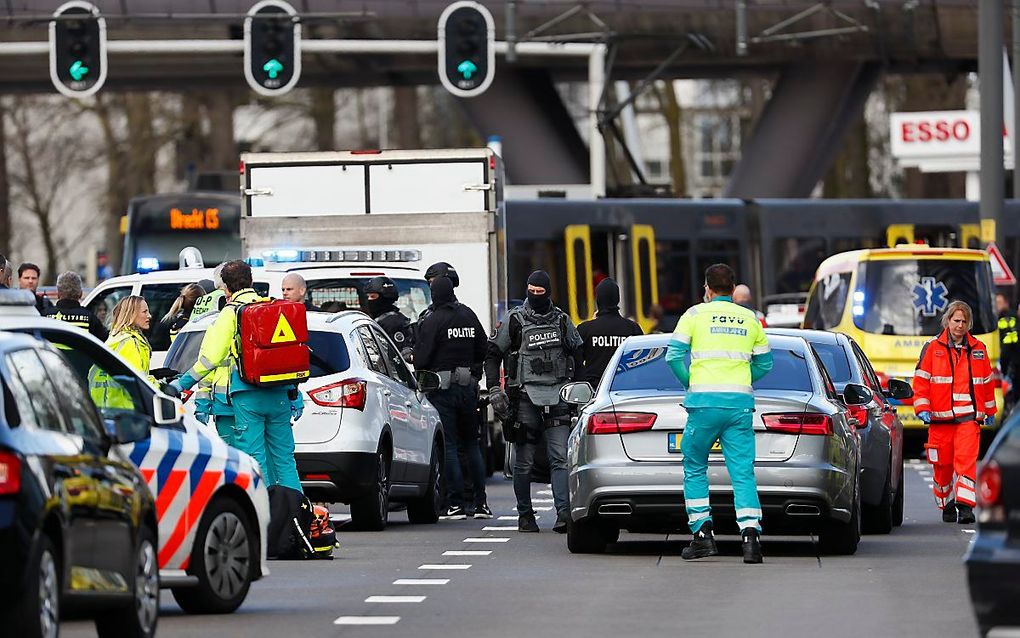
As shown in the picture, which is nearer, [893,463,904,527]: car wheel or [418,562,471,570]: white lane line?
[418,562,471,570]: white lane line

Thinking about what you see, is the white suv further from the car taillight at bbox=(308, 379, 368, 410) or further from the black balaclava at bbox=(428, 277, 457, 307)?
the black balaclava at bbox=(428, 277, 457, 307)

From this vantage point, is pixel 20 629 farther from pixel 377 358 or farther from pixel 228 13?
pixel 228 13

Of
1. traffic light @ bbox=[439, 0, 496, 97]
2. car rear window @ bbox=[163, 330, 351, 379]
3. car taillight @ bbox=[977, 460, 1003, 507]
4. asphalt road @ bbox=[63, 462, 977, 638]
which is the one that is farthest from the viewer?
traffic light @ bbox=[439, 0, 496, 97]

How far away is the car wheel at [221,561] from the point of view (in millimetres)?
11117

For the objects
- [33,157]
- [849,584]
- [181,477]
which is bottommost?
[849,584]

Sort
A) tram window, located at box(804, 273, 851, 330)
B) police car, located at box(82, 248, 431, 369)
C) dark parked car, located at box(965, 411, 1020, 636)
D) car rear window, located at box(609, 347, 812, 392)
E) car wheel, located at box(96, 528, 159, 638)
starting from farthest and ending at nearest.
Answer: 1. tram window, located at box(804, 273, 851, 330)
2. police car, located at box(82, 248, 431, 369)
3. car rear window, located at box(609, 347, 812, 392)
4. car wheel, located at box(96, 528, 159, 638)
5. dark parked car, located at box(965, 411, 1020, 636)

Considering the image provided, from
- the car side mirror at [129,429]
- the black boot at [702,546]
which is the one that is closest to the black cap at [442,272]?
the black boot at [702,546]

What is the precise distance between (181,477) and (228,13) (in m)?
29.0

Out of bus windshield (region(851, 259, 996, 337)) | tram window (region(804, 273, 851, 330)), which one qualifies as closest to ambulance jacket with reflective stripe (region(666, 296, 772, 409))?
bus windshield (region(851, 259, 996, 337))

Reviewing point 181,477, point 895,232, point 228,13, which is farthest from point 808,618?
point 228,13

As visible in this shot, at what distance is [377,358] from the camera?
1706cm

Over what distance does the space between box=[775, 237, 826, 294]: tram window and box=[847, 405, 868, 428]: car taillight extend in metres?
20.2

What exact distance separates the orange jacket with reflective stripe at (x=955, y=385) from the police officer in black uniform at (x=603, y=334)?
2.28 metres

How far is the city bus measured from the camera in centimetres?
3309
